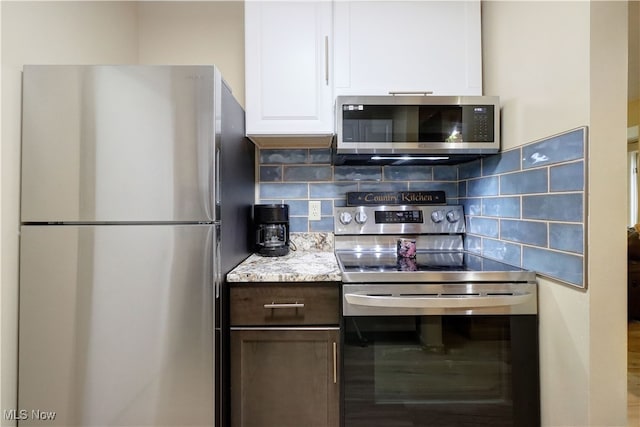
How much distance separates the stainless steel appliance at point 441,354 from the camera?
1206 millimetres

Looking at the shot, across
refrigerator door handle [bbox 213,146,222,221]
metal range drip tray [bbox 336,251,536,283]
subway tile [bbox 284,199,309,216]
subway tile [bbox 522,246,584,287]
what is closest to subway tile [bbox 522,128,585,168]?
subway tile [bbox 522,246,584,287]

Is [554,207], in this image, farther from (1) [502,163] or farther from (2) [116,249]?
(2) [116,249]

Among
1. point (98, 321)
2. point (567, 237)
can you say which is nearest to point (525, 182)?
point (567, 237)

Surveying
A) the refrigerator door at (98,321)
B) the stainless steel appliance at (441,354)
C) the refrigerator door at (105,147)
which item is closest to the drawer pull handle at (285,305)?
the stainless steel appliance at (441,354)

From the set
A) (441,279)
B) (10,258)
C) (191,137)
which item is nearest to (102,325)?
(10,258)

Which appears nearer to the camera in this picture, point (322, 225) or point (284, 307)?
point (284, 307)

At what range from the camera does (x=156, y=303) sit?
1121mm

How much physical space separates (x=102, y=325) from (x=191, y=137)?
754 millimetres

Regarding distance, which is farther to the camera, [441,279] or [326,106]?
[326,106]

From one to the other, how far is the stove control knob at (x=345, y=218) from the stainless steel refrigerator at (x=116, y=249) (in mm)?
890

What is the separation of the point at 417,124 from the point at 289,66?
0.69m

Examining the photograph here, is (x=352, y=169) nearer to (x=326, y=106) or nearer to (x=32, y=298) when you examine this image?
(x=326, y=106)

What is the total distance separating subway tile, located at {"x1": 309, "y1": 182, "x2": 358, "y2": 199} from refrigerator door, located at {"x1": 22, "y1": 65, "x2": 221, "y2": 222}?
0.85 meters

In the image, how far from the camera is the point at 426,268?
138cm
